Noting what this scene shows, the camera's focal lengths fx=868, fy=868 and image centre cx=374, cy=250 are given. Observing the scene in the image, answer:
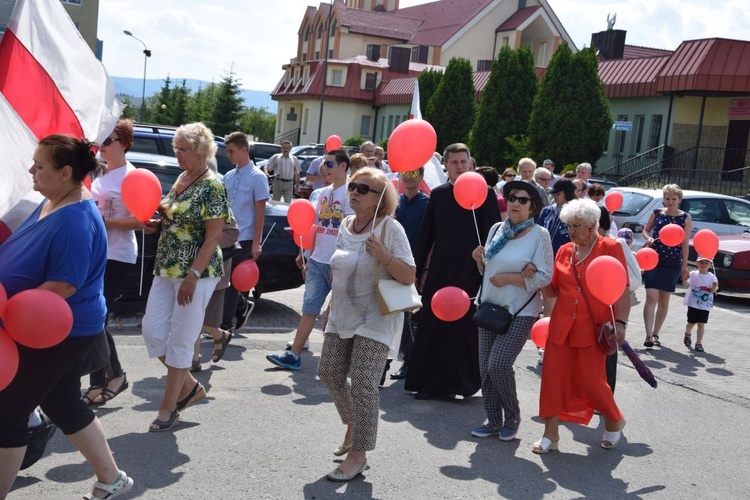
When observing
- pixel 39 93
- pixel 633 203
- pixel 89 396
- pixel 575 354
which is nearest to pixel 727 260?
pixel 633 203

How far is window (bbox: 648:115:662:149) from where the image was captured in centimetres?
3275

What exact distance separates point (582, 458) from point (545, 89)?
27654mm

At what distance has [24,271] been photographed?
396cm

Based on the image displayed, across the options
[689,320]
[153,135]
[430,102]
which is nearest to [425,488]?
[689,320]

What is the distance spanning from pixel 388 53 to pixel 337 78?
4.07 m

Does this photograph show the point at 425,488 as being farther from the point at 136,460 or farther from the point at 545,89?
the point at 545,89

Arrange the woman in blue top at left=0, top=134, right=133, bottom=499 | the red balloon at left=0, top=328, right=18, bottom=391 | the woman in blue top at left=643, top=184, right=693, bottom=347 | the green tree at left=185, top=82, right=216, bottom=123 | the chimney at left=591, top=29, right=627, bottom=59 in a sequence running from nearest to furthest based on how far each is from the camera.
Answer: the red balloon at left=0, top=328, right=18, bottom=391 < the woman in blue top at left=0, top=134, right=133, bottom=499 < the woman in blue top at left=643, top=184, right=693, bottom=347 < the chimney at left=591, top=29, right=627, bottom=59 < the green tree at left=185, top=82, right=216, bottom=123

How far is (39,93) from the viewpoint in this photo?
477 centimetres

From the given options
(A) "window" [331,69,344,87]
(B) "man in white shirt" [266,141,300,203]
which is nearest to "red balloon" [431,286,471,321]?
(B) "man in white shirt" [266,141,300,203]

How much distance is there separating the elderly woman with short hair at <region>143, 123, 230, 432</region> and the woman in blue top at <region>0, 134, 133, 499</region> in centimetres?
132

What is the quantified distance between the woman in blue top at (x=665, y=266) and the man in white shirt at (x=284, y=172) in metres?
12.0

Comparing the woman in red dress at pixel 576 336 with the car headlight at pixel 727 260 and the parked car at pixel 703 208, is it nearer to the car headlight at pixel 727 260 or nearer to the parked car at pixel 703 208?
the car headlight at pixel 727 260

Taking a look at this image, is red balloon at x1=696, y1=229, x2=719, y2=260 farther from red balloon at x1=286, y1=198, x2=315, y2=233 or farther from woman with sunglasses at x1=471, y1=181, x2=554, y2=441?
red balloon at x1=286, y1=198, x2=315, y2=233

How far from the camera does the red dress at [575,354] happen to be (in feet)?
19.6
